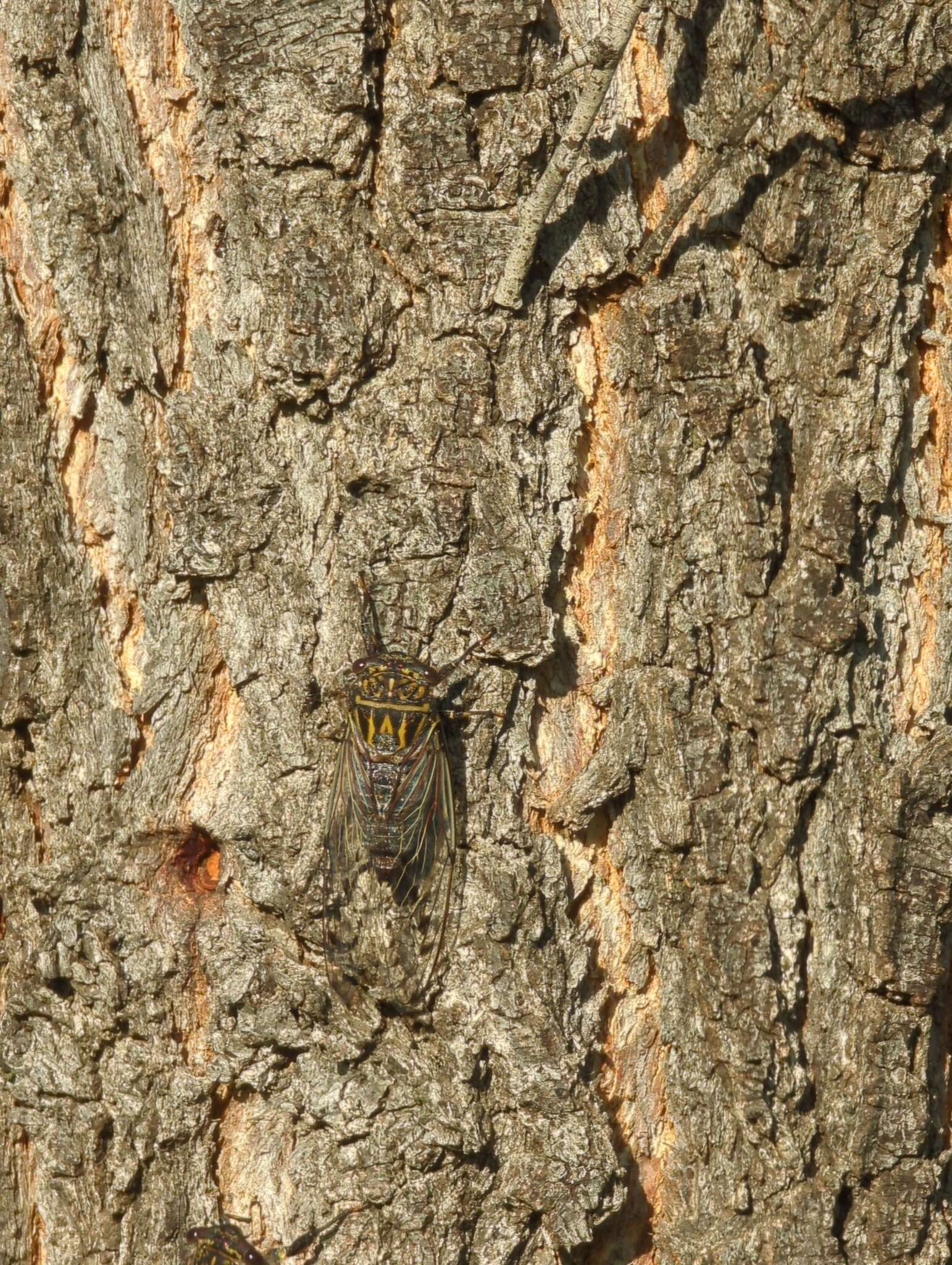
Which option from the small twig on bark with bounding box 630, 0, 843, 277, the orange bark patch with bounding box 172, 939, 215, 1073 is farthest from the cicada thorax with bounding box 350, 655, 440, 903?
the small twig on bark with bounding box 630, 0, 843, 277

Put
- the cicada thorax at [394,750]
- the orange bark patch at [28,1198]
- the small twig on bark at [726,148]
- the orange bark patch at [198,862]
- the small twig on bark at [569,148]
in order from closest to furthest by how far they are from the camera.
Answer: the small twig on bark at [569,148] < the small twig on bark at [726,148] < the cicada thorax at [394,750] < the orange bark patch at [198,862] < the orange bark patch at [28,1198]

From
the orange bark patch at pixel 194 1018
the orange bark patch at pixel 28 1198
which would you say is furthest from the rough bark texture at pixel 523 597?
the orange bark patch at pixel 28 1198

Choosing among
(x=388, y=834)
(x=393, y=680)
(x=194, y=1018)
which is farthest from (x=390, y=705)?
(x=194, y=1018)

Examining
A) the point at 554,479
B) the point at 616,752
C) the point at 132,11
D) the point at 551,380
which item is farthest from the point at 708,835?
the point at 132,11

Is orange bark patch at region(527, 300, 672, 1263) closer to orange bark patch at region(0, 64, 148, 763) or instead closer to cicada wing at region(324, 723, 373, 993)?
cicada wing at region(324, 723, 373, 993)

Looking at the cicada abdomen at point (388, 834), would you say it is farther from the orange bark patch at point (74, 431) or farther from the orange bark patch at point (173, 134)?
the orange bark patch at point (173, 134)

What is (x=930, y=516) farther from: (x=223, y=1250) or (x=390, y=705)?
(x=223, y=1250)

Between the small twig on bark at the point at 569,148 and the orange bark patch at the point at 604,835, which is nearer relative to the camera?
the small twig on bark at the point at 569,148
